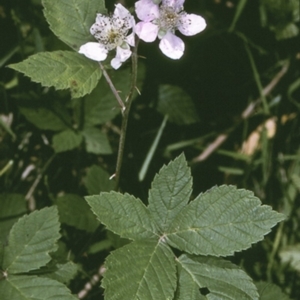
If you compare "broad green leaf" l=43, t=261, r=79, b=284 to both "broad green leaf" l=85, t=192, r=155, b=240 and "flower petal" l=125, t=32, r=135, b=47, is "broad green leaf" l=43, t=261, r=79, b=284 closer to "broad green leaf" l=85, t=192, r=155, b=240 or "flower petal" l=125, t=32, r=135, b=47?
"broad green leaf" l=85, t=192, r=155, b=240

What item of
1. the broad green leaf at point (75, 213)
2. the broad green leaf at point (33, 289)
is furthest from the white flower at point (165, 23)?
the broad green leaf at point (33, 289)

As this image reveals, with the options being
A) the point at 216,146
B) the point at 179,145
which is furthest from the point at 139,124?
the point at 216,146

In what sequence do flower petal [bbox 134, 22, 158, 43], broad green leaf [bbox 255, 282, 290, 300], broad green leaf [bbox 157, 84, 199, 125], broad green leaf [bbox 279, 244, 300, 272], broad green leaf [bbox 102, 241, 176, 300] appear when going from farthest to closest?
broad green leaf [bbox 157, 84, 199, 125], broad green leaf [bbox 279, 244, 300, 272], broad green leaf [bbox 255, 282, 290, 300], flower petal [bbox 134, 22, 158, 43], broad green leaf [bbox 102, 241, 176, 300]

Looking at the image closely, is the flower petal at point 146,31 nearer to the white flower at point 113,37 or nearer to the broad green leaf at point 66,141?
the white flower at point 113,37

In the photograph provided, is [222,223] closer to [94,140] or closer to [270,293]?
[270,293]

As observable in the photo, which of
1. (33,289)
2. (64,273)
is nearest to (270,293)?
(64,273)

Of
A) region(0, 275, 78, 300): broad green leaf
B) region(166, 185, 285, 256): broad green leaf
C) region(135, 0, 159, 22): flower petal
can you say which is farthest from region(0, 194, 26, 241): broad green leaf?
region(135, 0, 159, 22): flower petal
